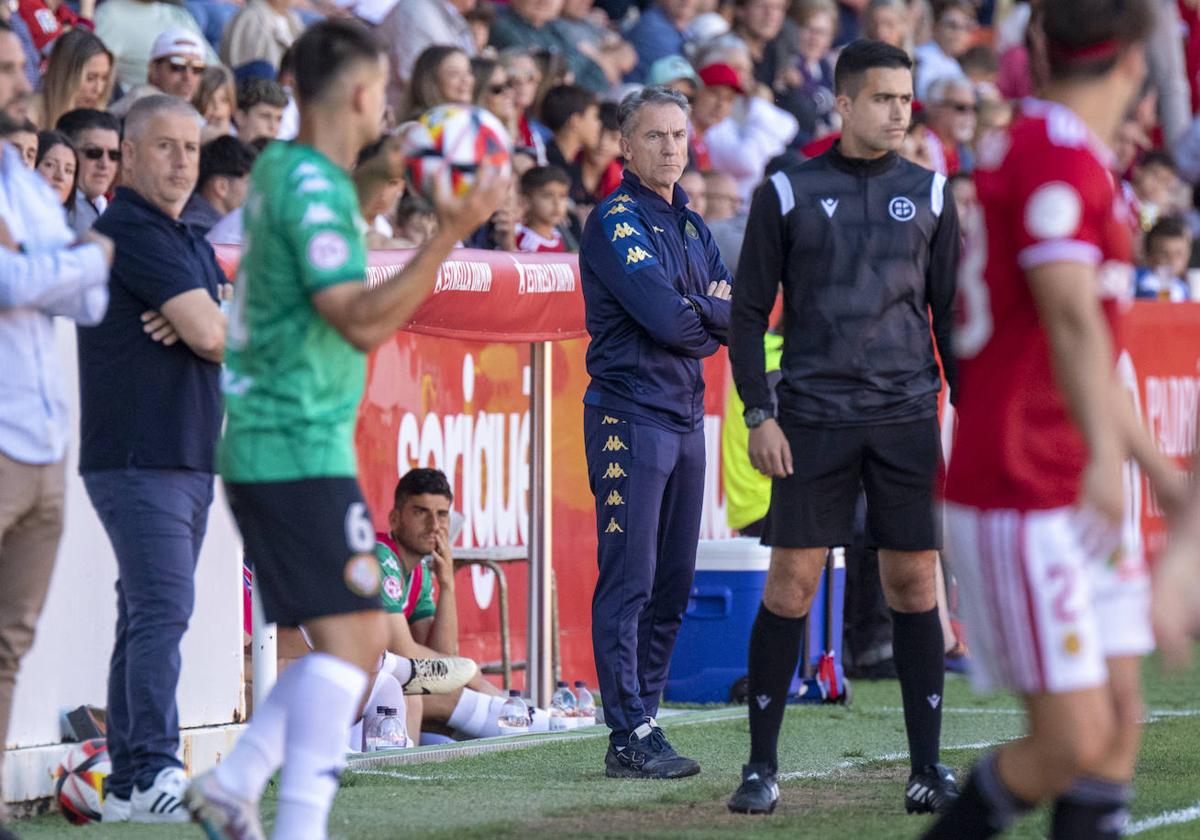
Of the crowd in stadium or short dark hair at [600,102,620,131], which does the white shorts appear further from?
short dark hair at [600,102,620,131]

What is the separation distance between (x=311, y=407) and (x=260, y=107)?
6.53m

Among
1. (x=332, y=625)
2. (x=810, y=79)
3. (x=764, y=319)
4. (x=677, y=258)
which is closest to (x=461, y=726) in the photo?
(x=677, y=258)

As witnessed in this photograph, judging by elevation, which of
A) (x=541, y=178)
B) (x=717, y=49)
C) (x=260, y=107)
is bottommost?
(x=541, y=178)

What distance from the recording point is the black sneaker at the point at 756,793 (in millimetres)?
5762

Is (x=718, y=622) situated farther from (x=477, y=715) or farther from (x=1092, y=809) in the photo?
(x=1092, y=809)

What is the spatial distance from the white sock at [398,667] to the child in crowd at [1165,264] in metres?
8.92

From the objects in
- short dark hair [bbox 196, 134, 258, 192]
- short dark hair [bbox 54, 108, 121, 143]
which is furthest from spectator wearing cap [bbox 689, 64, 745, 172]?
short dark hair [bbox 54, 108, 121, 143]

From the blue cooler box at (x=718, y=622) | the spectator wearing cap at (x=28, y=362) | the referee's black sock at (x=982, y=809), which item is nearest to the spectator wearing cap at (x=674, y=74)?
the blue cooler box at (x=718, y=622)

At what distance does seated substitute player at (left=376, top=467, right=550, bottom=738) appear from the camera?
7832 mm

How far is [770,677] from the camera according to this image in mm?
5789

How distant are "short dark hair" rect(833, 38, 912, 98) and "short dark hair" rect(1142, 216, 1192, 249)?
9.74m

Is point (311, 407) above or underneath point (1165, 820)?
above

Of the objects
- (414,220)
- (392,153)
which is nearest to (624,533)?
(392,153)

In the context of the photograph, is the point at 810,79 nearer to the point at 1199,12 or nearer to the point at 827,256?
the point at 1199,12
